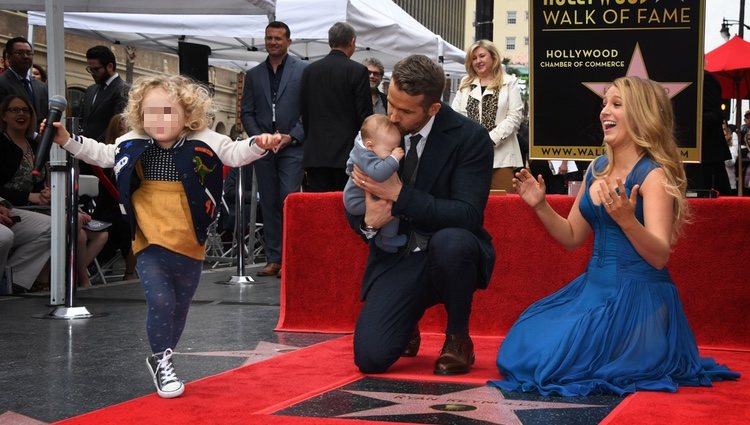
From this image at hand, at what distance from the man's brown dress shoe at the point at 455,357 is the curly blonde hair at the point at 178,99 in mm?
1439

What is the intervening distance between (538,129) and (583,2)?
29.0 inches

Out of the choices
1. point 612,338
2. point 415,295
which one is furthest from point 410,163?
point 612,338

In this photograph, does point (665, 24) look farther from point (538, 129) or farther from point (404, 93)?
point (404, 93)

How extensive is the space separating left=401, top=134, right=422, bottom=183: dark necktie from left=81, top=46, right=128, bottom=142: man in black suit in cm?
597

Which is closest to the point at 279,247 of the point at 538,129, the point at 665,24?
the point at 538,129

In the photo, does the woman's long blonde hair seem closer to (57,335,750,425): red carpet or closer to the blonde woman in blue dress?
(57,335,750,425): red carpet

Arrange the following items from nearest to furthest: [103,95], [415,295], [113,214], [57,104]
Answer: [415,295]
[57,104]
[113,214]
[103,95]

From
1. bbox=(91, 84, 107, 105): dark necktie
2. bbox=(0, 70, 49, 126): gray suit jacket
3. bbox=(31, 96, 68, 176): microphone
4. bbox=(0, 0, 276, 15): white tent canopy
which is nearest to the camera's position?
bbox=(31, 96, 68, 176): microphone

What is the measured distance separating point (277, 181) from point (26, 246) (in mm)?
2223

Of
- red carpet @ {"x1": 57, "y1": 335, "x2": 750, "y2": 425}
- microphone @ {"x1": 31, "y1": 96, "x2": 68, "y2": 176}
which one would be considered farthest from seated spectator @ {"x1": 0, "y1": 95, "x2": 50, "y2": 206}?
red carpet @ {"x1": 57, "y1": 335, "x2": 750, "y2": 425}

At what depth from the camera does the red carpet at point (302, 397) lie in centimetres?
386

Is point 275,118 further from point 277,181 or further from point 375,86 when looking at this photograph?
point 375,86

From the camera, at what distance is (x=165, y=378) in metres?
4.29

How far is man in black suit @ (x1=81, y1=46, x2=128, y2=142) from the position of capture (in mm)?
10516
